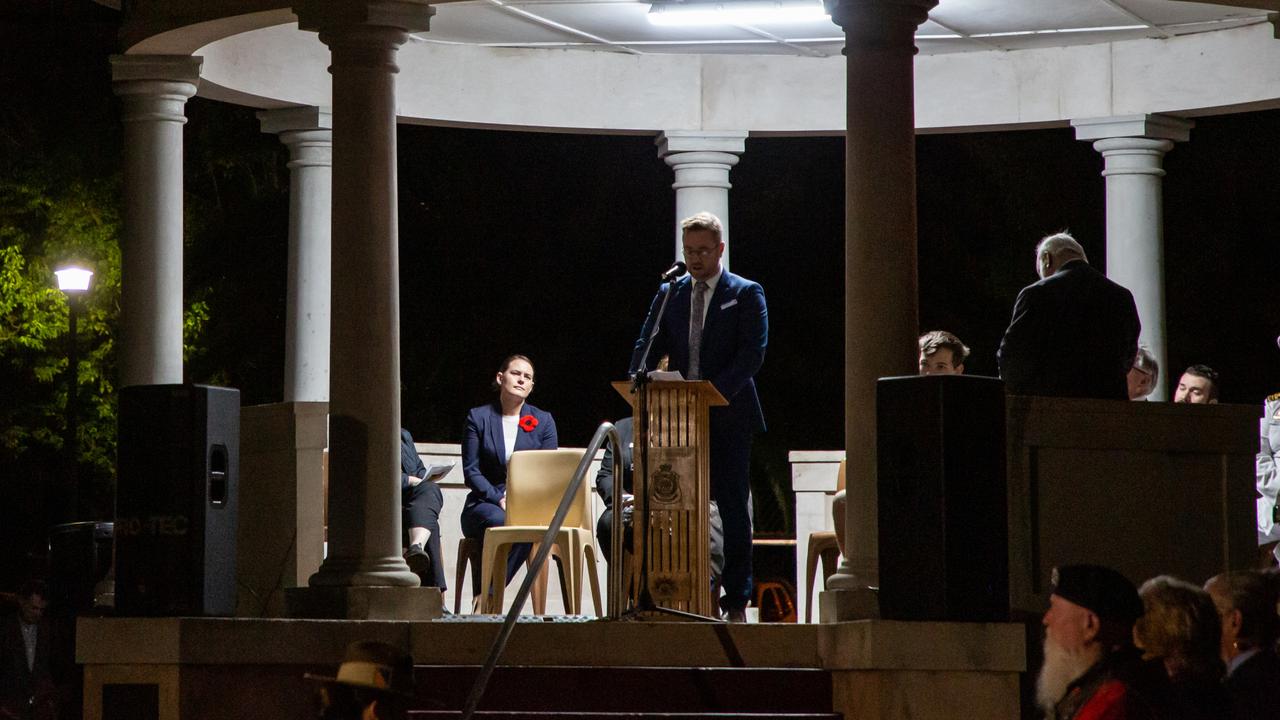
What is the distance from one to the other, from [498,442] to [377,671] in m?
8.81

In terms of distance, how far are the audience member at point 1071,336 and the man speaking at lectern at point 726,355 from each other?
4.65 ft

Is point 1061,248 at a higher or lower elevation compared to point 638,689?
higher

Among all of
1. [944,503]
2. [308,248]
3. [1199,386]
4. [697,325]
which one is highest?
[308,248]

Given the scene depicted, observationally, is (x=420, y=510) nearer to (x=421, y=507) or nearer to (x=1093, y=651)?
(x=421, y=507)

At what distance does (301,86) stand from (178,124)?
4.84ft

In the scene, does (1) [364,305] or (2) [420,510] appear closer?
(1) [364,305]

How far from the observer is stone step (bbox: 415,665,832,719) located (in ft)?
31.1

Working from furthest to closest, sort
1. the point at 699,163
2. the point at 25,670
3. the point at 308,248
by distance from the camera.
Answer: the point at 699,163
the point at 308,248
the point at 25,670

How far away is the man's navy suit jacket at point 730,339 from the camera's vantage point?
35.8 feet

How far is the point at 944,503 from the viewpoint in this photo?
872 cm

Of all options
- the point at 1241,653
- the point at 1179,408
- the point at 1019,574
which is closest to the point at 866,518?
the point at 1019,574

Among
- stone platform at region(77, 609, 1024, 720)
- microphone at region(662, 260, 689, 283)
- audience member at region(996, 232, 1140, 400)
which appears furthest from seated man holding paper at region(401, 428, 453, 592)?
audience member at region(996, 232, 1140, 400)

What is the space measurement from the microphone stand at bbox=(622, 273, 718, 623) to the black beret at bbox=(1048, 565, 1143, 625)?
165 inches

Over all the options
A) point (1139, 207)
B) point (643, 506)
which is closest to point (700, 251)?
point (643, 506)
